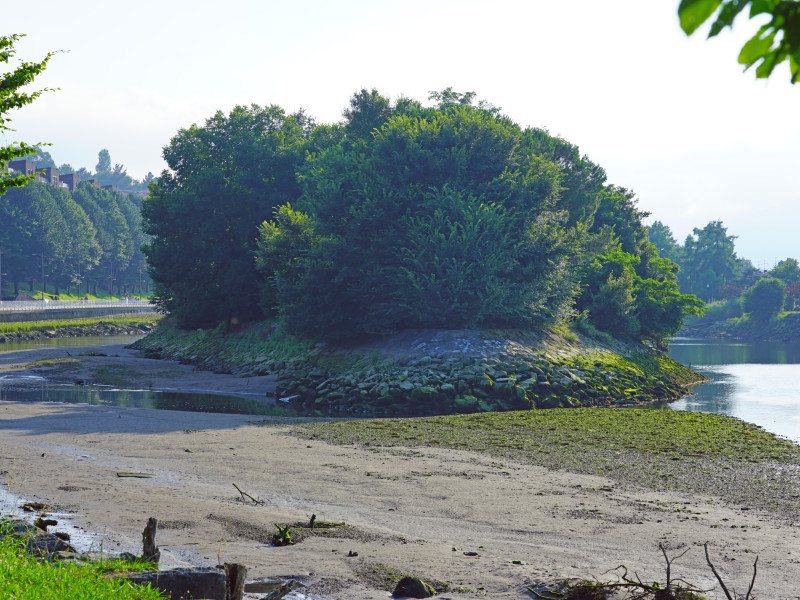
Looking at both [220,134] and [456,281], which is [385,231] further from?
[220,134]

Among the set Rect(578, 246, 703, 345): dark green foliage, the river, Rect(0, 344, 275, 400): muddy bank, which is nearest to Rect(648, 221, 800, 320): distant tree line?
Rect(578, 246, 703, 345): dark green foliage

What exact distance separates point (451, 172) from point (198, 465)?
29.3 m

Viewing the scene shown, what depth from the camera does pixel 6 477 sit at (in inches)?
627

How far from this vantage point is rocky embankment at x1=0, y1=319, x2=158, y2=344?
270 ft

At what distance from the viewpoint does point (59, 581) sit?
26.3 feet

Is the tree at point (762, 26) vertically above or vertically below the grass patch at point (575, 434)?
above

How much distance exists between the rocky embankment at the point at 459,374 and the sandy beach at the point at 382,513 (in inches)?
496

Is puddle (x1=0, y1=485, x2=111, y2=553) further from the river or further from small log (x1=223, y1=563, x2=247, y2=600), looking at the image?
the river

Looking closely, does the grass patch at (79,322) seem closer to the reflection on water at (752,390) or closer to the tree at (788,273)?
the reflection on water at (752,390)

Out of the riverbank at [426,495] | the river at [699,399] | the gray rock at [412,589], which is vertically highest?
the gray rock at [412,589]

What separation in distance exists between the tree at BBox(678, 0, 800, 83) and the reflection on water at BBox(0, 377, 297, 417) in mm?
29510

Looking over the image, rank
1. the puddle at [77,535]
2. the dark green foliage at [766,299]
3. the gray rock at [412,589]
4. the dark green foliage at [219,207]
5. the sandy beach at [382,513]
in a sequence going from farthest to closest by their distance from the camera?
the dark green foliage at [766,299] < the dark green foliage at [219,207] < the sandy beach at [382,513] < the gray rock at [412,589] < the puddle at [77,535]

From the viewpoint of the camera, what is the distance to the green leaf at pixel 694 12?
3.03 m

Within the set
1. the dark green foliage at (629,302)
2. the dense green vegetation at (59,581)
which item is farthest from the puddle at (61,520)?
the dark green foliage at (629,302)
